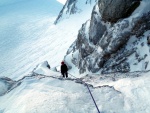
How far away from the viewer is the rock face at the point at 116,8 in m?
19.6

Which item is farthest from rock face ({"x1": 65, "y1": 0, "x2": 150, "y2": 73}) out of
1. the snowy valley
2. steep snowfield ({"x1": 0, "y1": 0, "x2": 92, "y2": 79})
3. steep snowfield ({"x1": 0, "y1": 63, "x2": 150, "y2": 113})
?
steep snowfield ({"x1": 0, "y1": 0, "x2": 92, "y2": 79})

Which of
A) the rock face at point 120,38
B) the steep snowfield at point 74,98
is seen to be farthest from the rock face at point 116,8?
the steep snowfield at point 74,98

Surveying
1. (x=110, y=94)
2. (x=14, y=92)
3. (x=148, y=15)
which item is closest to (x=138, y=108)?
(x=110, y=94)

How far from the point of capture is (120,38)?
19.6 meters

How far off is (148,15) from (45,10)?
15721cm

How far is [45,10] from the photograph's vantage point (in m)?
170

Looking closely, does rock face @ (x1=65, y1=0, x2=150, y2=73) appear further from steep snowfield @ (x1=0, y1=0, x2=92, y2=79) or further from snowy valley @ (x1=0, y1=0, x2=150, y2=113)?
steep snowfield @ (x1=0, y1=0, x2=92, y2=79)

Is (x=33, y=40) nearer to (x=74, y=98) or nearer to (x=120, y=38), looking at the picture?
(x=120, y=38)

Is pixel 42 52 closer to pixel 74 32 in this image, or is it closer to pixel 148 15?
pixel 74 32

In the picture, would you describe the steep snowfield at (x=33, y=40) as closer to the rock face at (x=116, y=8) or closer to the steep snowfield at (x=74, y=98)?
the rock face at (x=116, y=8)

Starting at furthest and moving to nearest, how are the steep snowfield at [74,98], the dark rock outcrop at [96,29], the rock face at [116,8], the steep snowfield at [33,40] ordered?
1. the steep snowfield at [33,40]
2. the dark rock outcrop at [96,29]
3. the rock face at [116,8]
4. the steep snowfield at [74,98]

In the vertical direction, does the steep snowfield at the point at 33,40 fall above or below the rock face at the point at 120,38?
above

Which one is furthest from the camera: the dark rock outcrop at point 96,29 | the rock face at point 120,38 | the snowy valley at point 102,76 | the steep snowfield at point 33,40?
the steep snowfield at point 33,40

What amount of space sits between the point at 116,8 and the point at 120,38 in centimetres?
300
